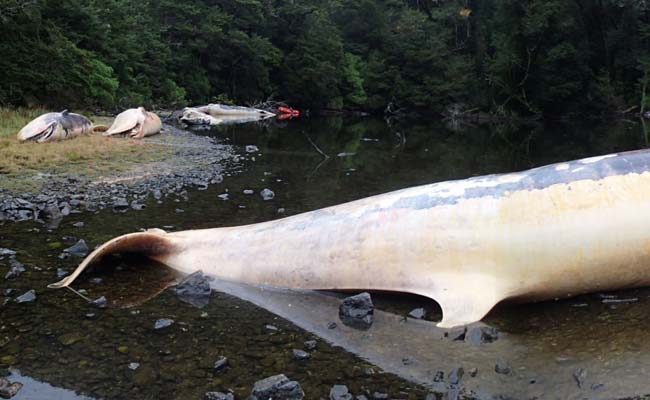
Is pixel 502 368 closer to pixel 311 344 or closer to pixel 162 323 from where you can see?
pixel 311 344

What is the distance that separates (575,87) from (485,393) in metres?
50.8

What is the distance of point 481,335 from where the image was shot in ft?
13.3

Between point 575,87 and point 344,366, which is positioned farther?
point 575,87

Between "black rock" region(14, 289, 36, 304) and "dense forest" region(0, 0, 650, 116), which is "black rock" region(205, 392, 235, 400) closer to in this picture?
"black rock" region(14, 289, 36, 304)

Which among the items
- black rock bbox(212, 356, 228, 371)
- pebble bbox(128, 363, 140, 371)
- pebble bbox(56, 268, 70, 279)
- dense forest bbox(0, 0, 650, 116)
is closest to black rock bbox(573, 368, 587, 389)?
black rock bbox(212, 356, 228, 371)

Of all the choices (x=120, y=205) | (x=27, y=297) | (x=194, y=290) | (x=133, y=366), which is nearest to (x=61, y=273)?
(x=27, y=297)

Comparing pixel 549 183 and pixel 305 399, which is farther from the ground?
pixel 549 183

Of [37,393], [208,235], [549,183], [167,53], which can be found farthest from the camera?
[167,53]

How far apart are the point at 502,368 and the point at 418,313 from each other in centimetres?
105

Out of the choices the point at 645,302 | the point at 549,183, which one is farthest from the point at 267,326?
the point at 645,302

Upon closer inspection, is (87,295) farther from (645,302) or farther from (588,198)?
(645,302)

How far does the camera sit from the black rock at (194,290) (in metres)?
4.76

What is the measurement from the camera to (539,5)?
46.6m

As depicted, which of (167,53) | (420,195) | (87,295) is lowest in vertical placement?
(167,53)
